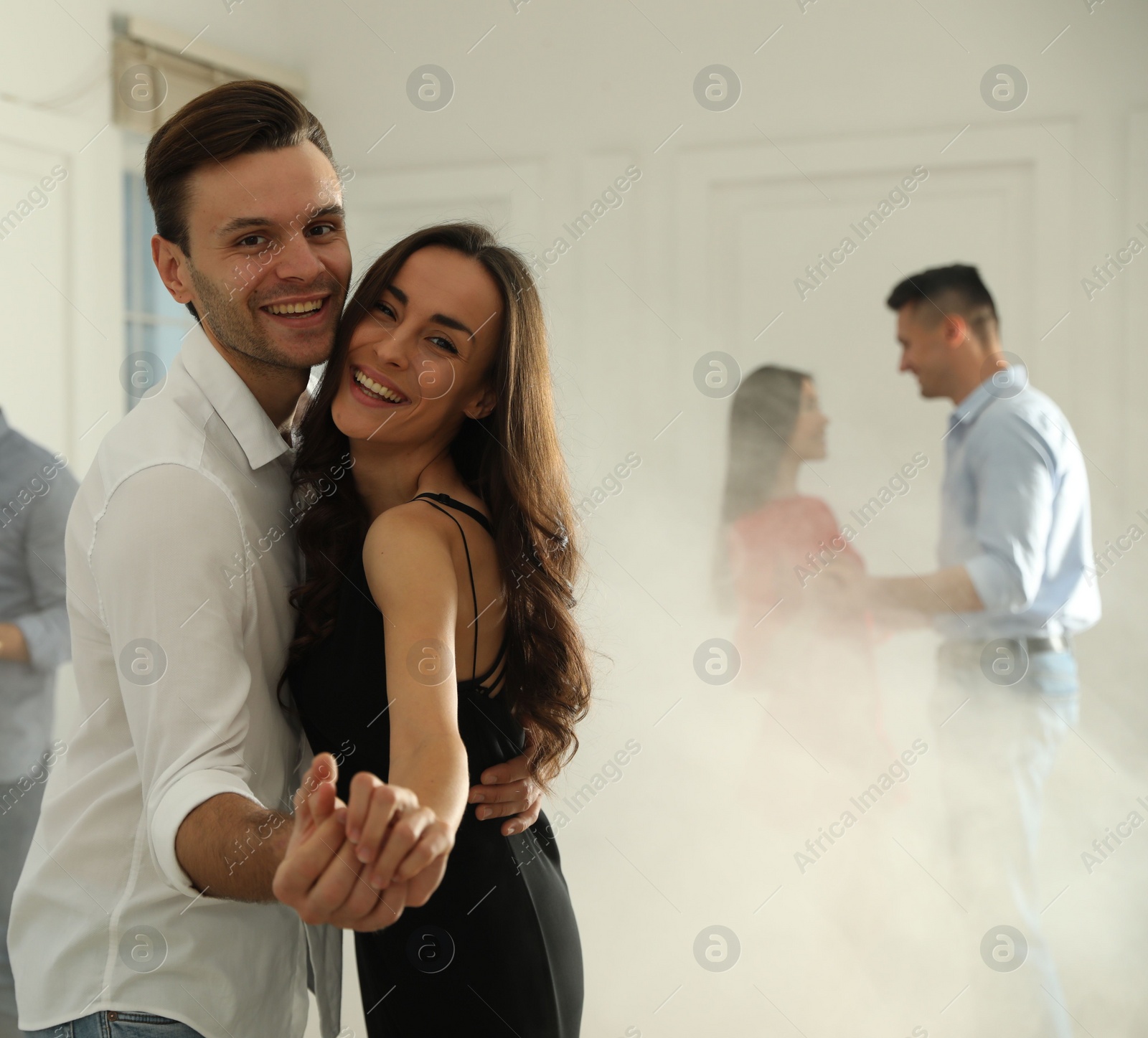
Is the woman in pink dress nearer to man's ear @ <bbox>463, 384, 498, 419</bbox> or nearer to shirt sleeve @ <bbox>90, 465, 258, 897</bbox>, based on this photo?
man's ear @ <bbox>463, 384, 498, 419</bbox>

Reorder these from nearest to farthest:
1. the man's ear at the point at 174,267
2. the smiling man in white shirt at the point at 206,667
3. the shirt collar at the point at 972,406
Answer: the smiling man in white shirt at the point at 206,667
the man's ear at the point at 174,267
the shirt collar at the point at 972,406

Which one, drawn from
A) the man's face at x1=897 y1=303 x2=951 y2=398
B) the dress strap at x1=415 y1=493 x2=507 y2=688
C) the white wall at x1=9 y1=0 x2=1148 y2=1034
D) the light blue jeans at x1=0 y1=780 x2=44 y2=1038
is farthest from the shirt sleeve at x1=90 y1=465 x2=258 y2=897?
the man's face at x1=897 y1=303 x2=951 y2=398

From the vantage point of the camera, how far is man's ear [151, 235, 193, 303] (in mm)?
1272

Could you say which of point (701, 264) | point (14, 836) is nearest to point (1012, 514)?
point (701, 264)

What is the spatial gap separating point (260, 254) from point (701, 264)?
187cm

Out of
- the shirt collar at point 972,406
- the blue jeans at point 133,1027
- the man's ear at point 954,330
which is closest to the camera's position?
the blue jeans at point 133,1027

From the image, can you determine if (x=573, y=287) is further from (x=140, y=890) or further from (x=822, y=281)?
(x=140, y=890)

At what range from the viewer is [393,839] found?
0.75 metres

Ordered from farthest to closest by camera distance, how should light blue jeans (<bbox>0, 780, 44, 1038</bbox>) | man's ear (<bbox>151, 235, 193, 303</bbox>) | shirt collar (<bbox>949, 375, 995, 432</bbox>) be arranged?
shirt collar (<bbox>949, 375, 995, 432</bbox>) → light blue jeans (<bbox>0, 780, 44, 1038</bbox>) → man's ear (<bbox>151, 235, 193, 303</bbox>)

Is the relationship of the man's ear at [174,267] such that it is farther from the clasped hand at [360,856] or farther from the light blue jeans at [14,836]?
the light blue jeans at [14,836]

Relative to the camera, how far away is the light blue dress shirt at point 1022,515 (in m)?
2.46

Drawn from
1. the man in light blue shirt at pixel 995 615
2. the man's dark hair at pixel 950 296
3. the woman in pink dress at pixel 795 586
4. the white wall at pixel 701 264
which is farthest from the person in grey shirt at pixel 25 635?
the man's dark hair at pixel 950 296

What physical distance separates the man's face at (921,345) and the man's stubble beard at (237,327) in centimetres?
195

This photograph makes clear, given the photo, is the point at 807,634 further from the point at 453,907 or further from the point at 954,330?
the point at 453,907
